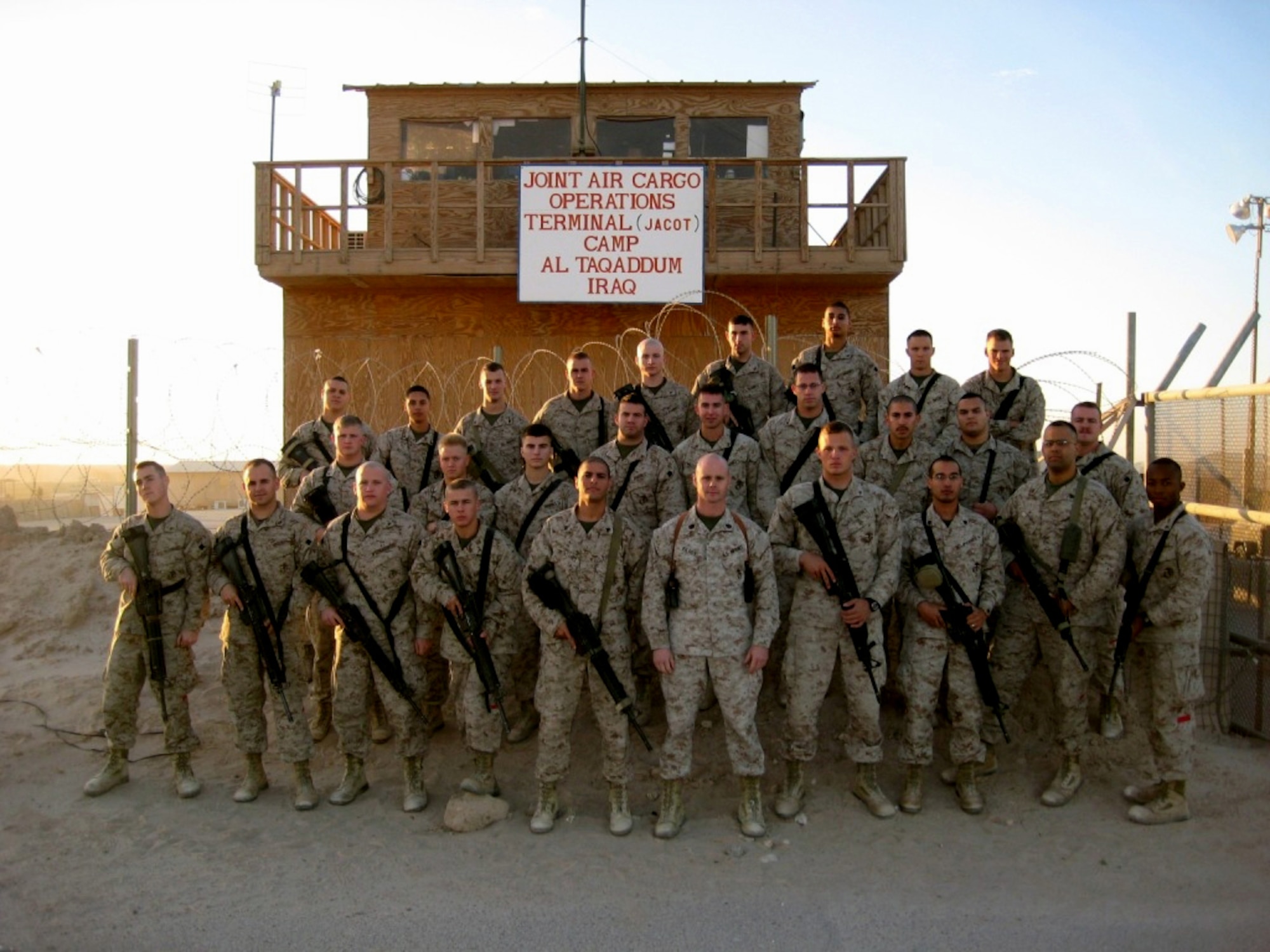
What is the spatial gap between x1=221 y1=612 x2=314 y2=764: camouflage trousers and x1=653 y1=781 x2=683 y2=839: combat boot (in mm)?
2005

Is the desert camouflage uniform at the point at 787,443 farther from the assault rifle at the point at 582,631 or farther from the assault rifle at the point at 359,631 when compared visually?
the assault rifle at the point at 359,631

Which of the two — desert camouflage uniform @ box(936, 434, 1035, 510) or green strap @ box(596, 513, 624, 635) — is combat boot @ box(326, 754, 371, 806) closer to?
green strap @ box(596, 513, 624, 635)

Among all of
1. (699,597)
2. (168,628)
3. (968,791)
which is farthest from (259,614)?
(968,791)

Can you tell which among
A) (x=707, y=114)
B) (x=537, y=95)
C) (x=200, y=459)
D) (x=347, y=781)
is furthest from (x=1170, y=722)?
(x=537, y=95)

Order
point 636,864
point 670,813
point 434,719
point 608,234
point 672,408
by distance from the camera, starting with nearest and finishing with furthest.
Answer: point 636,864
point 670,813
point 434,719
point 672,408
point 608,234

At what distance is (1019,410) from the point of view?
248 inches

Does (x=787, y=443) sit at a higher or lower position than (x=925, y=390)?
lower

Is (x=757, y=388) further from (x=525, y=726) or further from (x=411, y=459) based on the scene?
(x=525, y=726)

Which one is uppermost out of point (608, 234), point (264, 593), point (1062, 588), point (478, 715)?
point (608, 234)

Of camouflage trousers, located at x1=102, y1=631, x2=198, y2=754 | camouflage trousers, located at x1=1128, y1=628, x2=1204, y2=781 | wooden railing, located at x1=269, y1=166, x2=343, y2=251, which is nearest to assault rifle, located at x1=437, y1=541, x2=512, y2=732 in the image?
camouflage trousers, located at x1=102, y1=631, x2=198, y2=754

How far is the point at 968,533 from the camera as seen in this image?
5.12m

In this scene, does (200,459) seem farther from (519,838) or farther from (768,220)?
(768,220)

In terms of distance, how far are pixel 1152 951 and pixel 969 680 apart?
1.52 meters

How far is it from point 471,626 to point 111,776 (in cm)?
241
